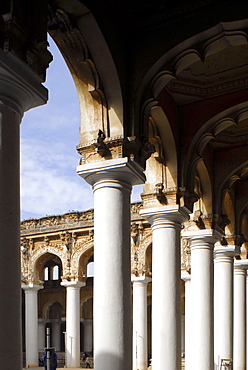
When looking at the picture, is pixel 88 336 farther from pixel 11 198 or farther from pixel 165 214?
pixel 11 198

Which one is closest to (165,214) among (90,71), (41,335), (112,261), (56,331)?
(112,261)

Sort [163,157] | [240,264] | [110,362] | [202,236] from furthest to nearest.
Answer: [240,264] → [202,236] → [163,157] → [110,362]

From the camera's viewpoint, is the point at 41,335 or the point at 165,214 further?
the point at 41,335

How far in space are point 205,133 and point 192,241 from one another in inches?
103

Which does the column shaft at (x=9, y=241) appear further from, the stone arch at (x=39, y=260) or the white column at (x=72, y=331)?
the stone arch at (x=39, y=260)

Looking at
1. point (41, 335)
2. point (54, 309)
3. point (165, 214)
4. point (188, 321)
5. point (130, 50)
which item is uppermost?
point (130, 50)

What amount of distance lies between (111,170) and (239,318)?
33.2 ft

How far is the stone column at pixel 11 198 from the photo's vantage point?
13.4 feet

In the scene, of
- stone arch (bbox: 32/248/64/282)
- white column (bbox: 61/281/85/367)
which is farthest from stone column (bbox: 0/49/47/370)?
stone arch (bbox: 32/248/64/282)

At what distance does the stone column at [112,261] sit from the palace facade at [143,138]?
0.01 metres

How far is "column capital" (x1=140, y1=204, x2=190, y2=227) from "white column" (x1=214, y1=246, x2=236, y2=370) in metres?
4.21

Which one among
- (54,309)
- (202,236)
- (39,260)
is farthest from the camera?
(54,309)

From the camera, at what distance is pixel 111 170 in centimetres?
697

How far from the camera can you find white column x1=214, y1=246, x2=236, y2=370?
41.2ft
